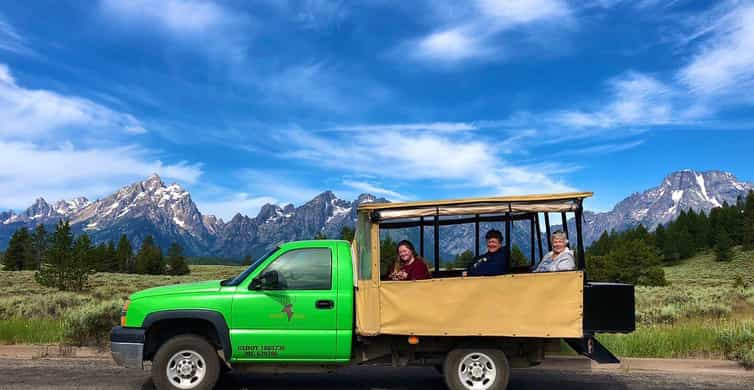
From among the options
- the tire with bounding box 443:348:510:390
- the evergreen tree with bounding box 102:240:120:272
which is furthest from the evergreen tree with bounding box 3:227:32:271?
the tire with bounding box 443:348:510:390

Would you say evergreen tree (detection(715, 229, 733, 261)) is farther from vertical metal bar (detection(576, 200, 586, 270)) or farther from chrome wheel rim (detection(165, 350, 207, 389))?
chrome wheel rim (detection(165, 350, 207, 389))

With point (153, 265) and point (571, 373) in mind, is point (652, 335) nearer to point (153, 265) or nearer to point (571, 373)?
point (571, 373)

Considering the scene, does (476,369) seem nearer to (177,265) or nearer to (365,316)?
(365,316)

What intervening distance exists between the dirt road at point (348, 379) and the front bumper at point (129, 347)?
2.92 ft

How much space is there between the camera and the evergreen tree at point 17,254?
86.4 metres

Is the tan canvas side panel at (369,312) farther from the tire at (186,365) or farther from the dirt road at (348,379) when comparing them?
the tire at (186,365)

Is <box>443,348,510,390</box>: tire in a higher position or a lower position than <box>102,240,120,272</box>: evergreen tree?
lower

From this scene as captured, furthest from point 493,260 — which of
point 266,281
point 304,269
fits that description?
point 266,281

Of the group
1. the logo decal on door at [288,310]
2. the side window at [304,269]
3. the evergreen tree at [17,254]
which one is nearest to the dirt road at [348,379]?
the logo decal on door at [288,310]

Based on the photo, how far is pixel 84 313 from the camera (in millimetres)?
11656

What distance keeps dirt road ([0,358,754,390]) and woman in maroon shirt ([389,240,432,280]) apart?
1693 mm

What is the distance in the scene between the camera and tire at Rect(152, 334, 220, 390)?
7.58m

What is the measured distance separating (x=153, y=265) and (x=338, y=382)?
9701cm

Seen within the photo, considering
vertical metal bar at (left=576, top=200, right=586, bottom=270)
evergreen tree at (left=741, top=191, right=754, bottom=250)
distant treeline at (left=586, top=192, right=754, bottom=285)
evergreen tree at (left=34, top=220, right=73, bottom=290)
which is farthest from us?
evergreen tree at (left=741, top=191, right=754, bottom=250)
